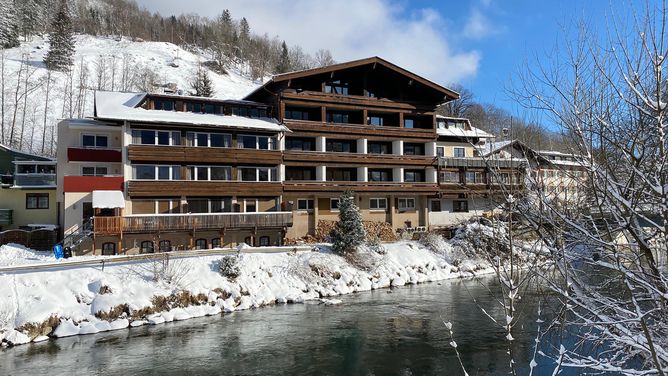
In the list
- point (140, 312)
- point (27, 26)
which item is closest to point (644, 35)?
point (140, 312)

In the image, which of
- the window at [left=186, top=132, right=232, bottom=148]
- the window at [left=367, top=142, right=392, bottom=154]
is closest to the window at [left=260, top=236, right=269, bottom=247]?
the window at [left=186, top=132, right=232, bottom=148]

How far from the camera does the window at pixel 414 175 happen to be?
45375 millimetres

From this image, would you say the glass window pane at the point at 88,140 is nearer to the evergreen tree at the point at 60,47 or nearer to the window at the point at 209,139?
the window at the point at 209,139

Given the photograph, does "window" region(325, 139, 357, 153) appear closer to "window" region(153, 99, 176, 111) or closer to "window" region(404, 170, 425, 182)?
"window" region(404, 170, 425, 182)

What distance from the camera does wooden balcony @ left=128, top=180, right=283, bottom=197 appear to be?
32.8m

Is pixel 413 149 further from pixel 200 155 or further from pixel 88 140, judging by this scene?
pixel 88 140

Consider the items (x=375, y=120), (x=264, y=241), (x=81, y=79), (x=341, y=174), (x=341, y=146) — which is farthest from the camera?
(x=81, y=79)

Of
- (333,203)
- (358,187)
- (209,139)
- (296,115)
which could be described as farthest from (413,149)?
(209,139)

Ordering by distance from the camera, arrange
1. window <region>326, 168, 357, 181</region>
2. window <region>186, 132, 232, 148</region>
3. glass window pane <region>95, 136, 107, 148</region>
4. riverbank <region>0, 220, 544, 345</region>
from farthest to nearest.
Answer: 1. window <region>326, 168, 357, 181</region>
2. window <region>186, 132, 232, 148</region>
3. glass window pane <region>95, 136, 107, 148</region>
4. riverbank <region>0, 220, 544, 345</region>

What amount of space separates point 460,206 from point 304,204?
17.4 m

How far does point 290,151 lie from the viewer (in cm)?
3878

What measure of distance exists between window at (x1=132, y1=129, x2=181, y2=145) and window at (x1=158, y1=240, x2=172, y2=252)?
24.1 ft

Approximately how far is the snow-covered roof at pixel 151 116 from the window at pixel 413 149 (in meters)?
13.9

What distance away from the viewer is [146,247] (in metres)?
32.3
